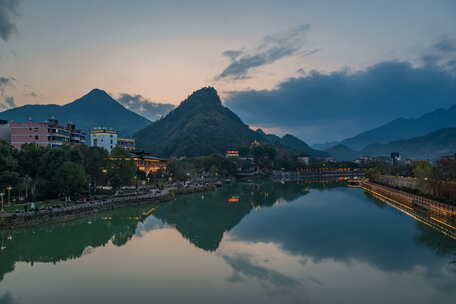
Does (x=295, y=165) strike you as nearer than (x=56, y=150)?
No

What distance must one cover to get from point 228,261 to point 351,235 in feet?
44.8

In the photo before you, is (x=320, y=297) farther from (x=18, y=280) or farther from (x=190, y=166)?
(x=190, y=166)

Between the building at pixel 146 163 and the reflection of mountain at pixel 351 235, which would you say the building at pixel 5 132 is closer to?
the building at pixel 146 163

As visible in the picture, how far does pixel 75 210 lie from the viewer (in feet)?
111

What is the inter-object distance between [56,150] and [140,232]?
631 inches

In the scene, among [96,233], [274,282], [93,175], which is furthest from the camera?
[93,175]

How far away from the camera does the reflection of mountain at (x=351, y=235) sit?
22016 millimetres

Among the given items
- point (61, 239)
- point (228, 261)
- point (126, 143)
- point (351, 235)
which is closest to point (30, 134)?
point (61, 239)

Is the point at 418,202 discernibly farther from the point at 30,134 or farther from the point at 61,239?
the point at 30,134

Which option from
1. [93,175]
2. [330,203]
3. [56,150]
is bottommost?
[330,203]

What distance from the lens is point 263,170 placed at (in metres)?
140

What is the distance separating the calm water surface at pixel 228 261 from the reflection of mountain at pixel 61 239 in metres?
0.07

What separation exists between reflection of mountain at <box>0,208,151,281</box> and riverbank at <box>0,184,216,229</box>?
0.87m

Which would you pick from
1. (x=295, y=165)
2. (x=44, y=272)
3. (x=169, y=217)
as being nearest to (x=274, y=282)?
(x=44, y=272)
